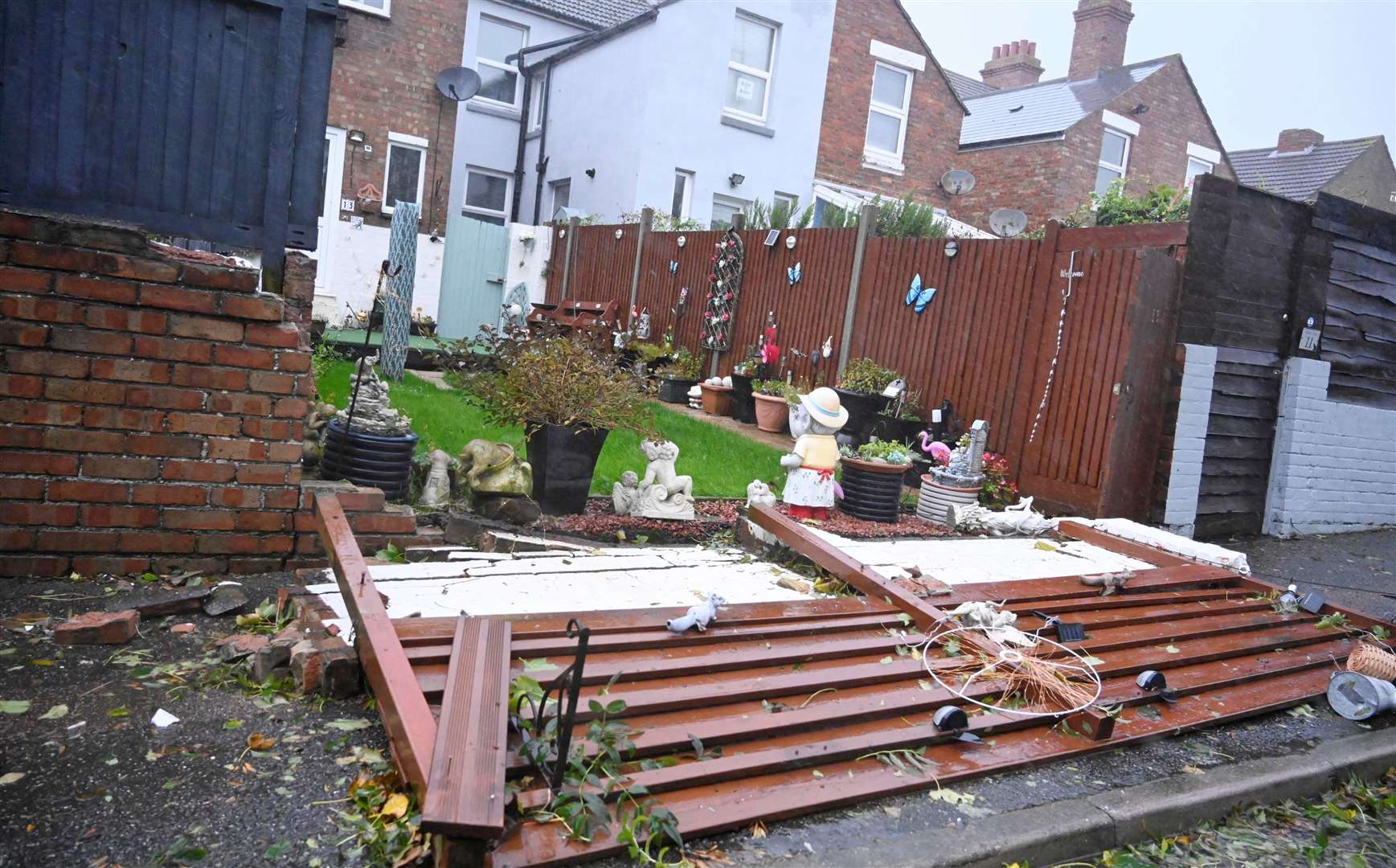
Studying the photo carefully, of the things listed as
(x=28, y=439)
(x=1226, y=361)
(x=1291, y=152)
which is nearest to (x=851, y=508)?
(x=1226, y=361)

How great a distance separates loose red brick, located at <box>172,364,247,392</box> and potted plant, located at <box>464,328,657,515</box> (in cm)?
169

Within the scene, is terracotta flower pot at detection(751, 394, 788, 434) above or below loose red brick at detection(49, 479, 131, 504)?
above

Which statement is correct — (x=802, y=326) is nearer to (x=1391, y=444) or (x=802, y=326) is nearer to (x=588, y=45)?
(x=1391, y=444)

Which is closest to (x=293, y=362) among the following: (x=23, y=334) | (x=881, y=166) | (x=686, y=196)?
(x=23, y=334)

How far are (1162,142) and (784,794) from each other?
892 inches

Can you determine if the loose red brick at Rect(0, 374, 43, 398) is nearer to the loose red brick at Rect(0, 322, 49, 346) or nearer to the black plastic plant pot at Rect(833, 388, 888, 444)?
the loose red brick at Rect(0, 322, 49, 346)

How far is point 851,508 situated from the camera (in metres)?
6.75

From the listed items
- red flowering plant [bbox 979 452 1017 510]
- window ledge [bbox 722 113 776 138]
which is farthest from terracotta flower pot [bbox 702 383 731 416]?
window ledge [bbox 722 113 776 138]

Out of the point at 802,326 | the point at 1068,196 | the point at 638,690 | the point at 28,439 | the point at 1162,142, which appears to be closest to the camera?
the point at 638,690

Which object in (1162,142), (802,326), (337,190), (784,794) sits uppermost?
(1162,142)

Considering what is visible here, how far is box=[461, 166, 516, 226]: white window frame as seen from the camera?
18.5m

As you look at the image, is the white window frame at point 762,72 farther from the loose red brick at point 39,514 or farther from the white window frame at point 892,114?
the loose red brick at point 39,514

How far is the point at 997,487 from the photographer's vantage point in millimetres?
7750

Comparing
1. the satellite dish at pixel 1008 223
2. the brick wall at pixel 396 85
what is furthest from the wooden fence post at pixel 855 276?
the brick wall at pixel 396 85
